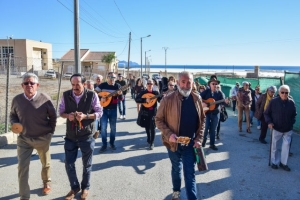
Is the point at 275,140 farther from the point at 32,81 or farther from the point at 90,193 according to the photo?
the point at 32,81

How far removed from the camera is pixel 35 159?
571cm

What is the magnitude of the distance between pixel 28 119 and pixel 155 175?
8.25 ft

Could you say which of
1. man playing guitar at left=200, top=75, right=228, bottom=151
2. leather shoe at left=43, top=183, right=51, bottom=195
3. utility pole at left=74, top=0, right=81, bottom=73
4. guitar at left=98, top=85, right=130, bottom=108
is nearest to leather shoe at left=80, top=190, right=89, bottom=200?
leather shoe at left=43, top=183, right=51, bottom=195

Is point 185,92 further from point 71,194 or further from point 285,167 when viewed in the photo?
point 285,167

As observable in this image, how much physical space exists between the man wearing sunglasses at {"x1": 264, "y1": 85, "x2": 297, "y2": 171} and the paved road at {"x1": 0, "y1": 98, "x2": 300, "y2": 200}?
0.29 metres

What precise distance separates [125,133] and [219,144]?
9.84 feet

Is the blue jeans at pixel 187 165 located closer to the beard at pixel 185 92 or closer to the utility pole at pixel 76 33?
the beard at pixel 185 92

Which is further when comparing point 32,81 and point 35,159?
point 35,159

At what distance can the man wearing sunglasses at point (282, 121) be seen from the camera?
5.23 metres

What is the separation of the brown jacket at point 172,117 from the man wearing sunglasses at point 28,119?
170 centimetres

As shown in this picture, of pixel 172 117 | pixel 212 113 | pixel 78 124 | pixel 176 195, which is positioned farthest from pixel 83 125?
pixel 212 113

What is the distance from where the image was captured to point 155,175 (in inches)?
196

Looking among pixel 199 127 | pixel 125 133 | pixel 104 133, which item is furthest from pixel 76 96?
pixel 125 133

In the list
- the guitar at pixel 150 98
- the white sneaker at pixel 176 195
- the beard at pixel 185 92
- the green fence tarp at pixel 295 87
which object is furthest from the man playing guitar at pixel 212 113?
the green fence tarp at pixel 295 87
